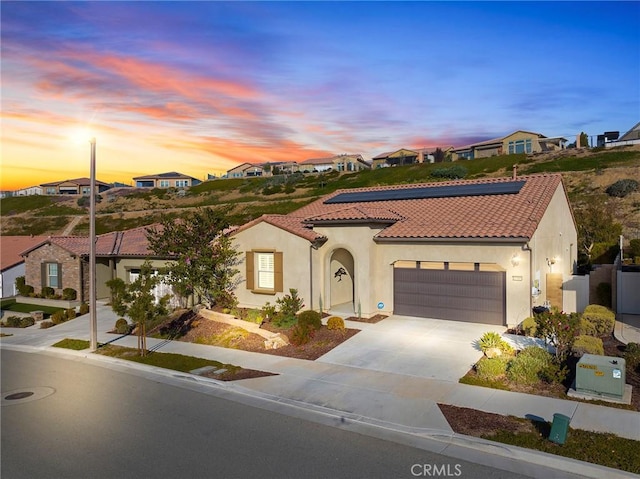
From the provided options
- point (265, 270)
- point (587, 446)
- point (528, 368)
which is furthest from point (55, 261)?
point (587, 446)

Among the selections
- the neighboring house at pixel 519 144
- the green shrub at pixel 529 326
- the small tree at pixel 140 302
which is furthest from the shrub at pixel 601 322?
the neighboring house at pixel 519 144

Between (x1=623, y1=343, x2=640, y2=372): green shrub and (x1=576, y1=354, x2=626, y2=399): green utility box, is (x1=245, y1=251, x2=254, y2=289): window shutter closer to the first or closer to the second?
(x1=576, y1=354, x2=626, y2=399): green utility box

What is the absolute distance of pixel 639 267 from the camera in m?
22.3

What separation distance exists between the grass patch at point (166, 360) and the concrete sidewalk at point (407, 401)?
564 mm

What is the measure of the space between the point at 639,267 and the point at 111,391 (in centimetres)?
2322

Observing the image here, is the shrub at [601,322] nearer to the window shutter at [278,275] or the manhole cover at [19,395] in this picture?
the window shutter at [278,275]

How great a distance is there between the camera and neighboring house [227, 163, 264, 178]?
437 ft

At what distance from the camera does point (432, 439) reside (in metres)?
8.79

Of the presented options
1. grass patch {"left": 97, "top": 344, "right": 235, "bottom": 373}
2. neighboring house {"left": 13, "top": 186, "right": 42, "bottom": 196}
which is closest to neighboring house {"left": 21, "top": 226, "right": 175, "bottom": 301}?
grass patch {"left": 97, "top": 344, "right": 235, "bottom": 373}

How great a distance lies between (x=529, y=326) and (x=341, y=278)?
9.06m

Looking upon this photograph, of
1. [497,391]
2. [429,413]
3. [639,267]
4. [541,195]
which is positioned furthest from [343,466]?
[639,267]

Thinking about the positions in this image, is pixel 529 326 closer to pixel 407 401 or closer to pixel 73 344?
pixel 407 401

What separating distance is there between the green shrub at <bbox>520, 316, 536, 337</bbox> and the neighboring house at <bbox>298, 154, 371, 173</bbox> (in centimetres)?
10618

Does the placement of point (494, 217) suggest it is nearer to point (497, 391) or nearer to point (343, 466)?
point (497, 391)
